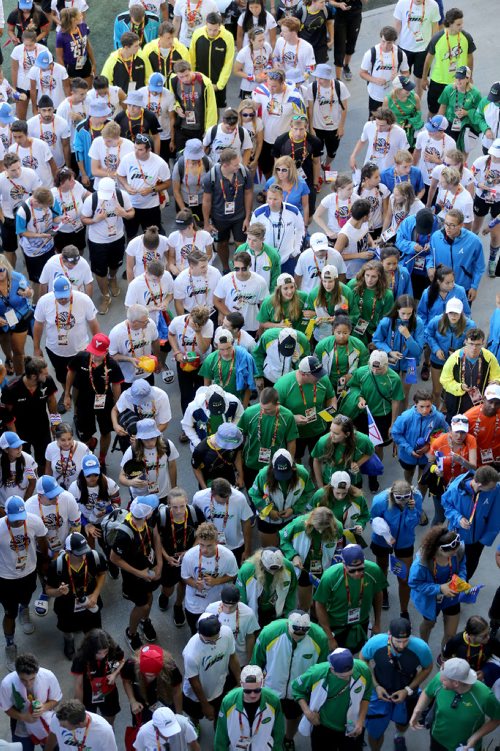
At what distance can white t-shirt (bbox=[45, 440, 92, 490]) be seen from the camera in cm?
1220

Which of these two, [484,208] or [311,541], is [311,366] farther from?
[484,208]

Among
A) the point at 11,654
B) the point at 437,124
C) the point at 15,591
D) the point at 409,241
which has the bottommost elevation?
the point at 11,654

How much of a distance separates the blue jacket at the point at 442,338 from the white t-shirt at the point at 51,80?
6.35 meters

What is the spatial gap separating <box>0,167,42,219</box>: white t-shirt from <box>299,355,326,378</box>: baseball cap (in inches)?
175

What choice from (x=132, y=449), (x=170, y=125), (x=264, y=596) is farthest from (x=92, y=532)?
(x=170, y=125)

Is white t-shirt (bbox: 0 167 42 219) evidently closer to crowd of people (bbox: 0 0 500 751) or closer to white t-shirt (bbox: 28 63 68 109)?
crowd of people (bbox: 0 0 500 751)

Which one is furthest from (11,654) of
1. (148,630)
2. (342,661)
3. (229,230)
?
(229,230)

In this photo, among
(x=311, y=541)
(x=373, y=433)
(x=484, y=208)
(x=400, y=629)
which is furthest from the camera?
(x=484, y=208)

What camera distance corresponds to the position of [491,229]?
51.3 ft

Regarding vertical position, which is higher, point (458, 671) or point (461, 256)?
point (461, 256)

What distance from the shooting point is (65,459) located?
40.0 ft

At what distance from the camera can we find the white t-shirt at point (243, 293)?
44.5ft

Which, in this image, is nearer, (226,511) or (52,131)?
(226,511)

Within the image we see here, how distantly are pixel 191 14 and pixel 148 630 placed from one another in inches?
349
